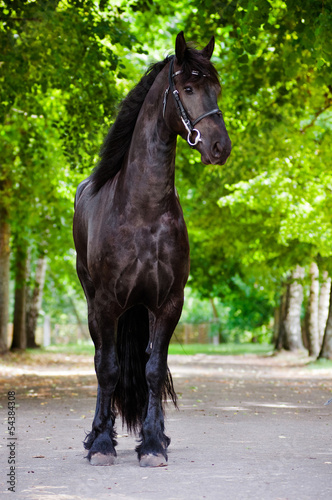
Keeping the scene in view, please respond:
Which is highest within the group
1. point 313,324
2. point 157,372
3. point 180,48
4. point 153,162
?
point 180,48

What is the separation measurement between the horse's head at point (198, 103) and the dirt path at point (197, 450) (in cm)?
231

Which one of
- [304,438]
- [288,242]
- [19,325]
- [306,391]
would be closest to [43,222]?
[19,325]

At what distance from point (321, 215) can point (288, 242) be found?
2.75 m

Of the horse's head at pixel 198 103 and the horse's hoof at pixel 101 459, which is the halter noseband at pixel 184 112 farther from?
the horse's hoof at pixel 101 459

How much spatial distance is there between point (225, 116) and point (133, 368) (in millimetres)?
10587

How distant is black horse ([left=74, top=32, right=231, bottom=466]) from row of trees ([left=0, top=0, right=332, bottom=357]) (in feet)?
12.1

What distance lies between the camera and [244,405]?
38.5 feet

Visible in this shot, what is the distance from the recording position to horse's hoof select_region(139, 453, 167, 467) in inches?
244

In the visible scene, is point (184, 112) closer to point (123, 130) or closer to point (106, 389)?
point (123, 130)

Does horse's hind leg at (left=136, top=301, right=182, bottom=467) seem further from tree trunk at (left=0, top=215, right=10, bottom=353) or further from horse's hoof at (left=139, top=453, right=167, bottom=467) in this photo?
tree trunk at (left=0, top=215, right=10, bottom=353)

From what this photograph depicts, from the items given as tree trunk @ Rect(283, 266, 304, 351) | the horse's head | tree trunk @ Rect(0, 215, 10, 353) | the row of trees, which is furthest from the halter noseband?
tree trunk @ Rect(283, 266, 304, 351)

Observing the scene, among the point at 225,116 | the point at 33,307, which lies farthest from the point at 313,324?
the point at 225,116

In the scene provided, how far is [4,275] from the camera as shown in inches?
959

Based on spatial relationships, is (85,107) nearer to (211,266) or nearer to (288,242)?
(288,242)
